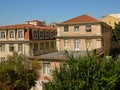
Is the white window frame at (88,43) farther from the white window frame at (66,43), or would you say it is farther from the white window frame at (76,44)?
the white window frame at (66,43)

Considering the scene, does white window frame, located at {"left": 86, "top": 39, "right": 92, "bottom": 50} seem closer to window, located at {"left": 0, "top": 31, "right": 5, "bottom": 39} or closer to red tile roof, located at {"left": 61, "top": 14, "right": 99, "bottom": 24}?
red tile roof, located at {"left": 61, "top": 14, "right": 99, "bottom": 24}

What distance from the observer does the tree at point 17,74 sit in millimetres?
26953

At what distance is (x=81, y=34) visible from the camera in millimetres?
40812

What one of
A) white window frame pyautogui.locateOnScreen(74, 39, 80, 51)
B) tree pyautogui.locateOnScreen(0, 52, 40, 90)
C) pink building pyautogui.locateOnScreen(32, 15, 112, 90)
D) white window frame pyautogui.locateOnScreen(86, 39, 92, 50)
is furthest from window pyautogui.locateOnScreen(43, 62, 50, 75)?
white window frame pyautogui.locateOnScreen(86, 39, 92, 50)

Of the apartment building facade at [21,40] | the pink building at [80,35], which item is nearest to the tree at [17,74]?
the pink building at [80,35]

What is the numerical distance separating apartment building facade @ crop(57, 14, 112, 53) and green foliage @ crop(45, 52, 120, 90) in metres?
20.6

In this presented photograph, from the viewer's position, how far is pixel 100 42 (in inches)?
1559

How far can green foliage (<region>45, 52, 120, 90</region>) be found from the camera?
57.2 feet

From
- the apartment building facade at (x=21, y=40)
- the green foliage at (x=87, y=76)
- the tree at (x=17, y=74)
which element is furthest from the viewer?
the apartment building facade at (x=21, y=40)

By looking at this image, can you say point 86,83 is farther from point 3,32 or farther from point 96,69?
point 3,32

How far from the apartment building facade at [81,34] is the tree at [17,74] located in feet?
46.0

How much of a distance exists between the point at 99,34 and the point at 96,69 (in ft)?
71.2

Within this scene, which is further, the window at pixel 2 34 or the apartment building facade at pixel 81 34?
the window at pixel 2 34

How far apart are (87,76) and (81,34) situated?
2352 centimetres
